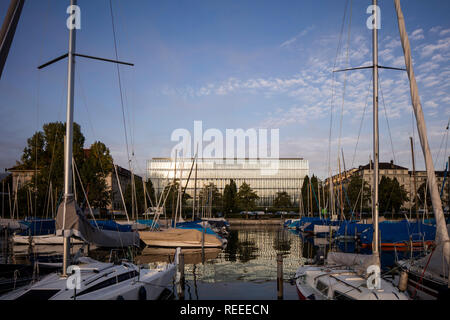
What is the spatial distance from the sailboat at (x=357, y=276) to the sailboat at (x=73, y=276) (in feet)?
21.9

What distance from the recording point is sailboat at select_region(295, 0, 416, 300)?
40.5ft

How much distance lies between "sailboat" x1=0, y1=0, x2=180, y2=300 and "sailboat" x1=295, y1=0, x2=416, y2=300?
6.67 meters

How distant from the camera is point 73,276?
12.4 metres

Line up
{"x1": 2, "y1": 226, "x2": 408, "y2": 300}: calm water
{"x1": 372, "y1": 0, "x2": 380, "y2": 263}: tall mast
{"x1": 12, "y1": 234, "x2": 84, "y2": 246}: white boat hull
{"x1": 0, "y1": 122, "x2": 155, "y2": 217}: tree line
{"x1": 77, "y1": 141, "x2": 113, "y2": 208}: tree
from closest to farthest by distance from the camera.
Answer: {"x1": 372, "y1": 0, "x2": 380, "y2": 263}: tall mast
{"x1": 2, "y1": 226, "x2": 408, "y2": 300}: calm water
{"x1": 12, "y1": 234, "x2": 84, "y2": 246}: white boat hull
{"x1": 0, "y1": 122, "x2": 155, "y2": 217}: tree line
{"x1": 77, "y1": 141, "x2": 113, "y2": 208}: tree

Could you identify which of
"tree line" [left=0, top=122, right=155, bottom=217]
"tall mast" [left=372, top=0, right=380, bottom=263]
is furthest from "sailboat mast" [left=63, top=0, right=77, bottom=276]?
"tree line" [left=0, top=122, right=155, bottom=217]

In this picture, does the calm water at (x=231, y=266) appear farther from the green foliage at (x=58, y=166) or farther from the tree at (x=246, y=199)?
the tree at (x=246, y=199)

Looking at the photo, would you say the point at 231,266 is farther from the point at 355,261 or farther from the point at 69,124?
the point at 69,124

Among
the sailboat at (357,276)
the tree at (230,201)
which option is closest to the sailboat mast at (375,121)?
the sailboat at (357,276)

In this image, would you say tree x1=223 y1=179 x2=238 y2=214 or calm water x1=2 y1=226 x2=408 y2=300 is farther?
tree x1=223 y1=179 x2=238 y2=214

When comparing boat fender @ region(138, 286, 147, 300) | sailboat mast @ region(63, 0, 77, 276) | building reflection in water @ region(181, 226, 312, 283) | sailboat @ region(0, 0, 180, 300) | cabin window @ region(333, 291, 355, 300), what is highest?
sailboat mast @ region(63, 0, 77, 276)

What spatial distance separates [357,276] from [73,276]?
1030 cm

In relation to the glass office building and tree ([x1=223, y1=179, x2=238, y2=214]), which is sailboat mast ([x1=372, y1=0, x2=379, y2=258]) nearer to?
tree ([x1=223, y1=179, x2=238, y2=214])
